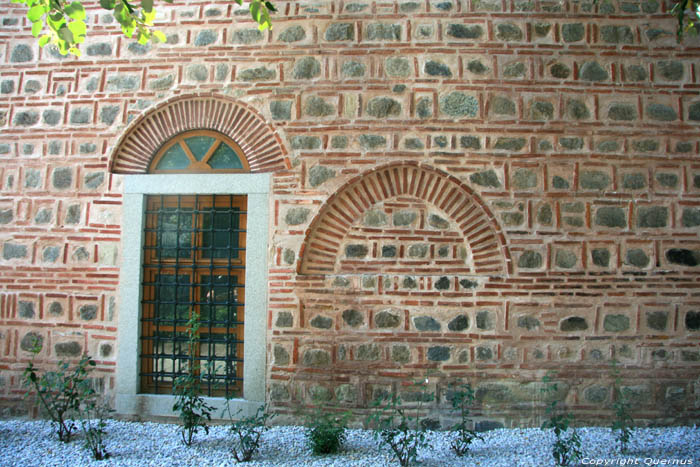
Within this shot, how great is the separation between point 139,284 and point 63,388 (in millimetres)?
1008

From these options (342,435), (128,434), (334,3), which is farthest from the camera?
(334,3)

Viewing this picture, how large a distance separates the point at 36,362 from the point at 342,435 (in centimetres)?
293

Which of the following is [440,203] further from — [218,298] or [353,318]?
[218,298]

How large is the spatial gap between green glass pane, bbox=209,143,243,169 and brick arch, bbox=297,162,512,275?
3.15 ft

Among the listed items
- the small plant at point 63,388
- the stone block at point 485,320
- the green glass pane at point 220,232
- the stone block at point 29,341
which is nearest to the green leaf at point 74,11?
the green glass pane at point 220,232

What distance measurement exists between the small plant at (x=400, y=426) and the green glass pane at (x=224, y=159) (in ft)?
8.06

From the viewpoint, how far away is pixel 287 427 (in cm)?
407

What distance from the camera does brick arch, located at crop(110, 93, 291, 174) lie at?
4.25m

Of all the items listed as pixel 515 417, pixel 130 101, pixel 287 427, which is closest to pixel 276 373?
pixel 287 427

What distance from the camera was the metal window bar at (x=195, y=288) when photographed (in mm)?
4285

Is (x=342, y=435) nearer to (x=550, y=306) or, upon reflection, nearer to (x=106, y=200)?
(x=550, y=306)

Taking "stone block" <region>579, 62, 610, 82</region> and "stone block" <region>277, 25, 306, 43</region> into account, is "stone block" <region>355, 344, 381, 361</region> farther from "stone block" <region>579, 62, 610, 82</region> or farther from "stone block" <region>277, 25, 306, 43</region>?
"stone block" <region>579, 62, 610, 82</region>

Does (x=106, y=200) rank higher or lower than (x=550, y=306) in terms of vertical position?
higher

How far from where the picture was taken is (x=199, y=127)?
4.36 m
